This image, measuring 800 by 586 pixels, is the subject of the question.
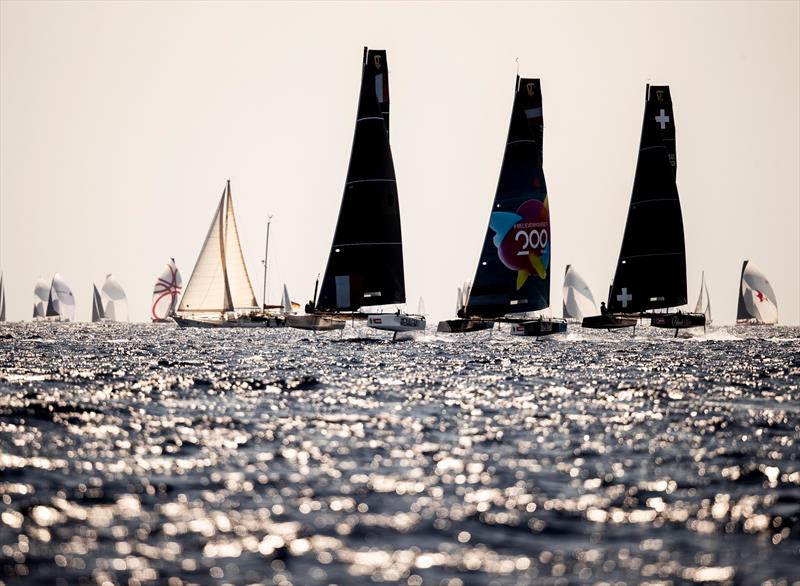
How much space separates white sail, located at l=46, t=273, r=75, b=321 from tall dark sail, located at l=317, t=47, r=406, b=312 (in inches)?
4794

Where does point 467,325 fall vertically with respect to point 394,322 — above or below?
below

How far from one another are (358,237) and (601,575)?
51971 mm

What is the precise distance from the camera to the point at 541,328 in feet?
217

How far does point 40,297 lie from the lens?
606 ft

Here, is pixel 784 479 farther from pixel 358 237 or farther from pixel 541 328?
pixel 541 328

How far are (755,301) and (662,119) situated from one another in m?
90.0

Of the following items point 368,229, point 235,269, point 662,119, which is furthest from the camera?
→ point 235,269

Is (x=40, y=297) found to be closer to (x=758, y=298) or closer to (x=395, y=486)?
(x=758, y=298)

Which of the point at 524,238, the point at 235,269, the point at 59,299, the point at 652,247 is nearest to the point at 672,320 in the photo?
the point at 652,247

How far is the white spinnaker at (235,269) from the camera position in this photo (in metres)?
98.9

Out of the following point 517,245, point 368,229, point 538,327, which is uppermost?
point 368,229

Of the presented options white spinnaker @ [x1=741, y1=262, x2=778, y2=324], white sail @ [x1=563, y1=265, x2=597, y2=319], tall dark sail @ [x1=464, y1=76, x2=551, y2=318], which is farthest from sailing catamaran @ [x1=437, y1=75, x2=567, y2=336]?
white spinnaker @ [x1=741, y1=262, x2=778, y2=324]

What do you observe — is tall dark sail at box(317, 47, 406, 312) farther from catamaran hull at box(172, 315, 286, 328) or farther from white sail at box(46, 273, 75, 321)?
white sail at box(46, 273, 75, 321)

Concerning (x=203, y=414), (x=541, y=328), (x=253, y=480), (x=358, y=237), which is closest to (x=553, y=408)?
(x=203, y=414)
